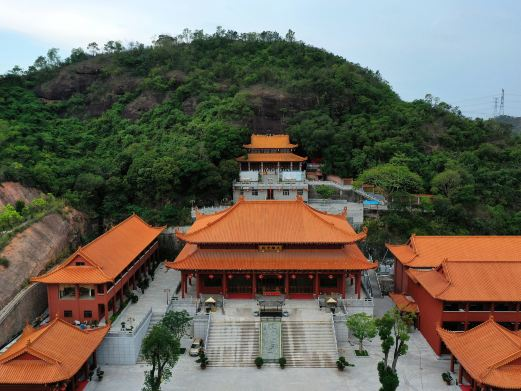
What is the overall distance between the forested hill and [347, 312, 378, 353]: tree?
14.6 m

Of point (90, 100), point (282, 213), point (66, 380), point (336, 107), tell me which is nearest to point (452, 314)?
point (282, 213)

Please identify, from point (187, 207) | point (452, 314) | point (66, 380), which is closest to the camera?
point (66, 380)

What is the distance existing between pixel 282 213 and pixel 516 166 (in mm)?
31778

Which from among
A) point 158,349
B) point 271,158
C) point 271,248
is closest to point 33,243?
point 158,349

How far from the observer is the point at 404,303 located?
2662 cm

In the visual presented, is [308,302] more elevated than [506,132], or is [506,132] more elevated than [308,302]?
[506,132]

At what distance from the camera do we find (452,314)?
2305 centimetres

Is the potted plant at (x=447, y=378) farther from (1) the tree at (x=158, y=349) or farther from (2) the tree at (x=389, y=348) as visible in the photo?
(1) the tree at (x=158, y=349)

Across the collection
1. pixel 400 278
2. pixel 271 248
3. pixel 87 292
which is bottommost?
pixel 400 278

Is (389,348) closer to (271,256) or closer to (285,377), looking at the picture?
(285,377)

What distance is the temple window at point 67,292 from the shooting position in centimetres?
2449

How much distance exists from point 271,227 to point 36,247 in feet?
48.6

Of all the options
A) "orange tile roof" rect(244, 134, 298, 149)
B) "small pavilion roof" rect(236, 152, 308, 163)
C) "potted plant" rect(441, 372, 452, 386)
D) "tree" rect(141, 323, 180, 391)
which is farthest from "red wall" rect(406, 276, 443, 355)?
"orange tile roof" rect(244, 134, 298, 149)

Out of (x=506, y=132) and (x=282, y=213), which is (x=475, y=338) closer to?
(x=282, y=213)
